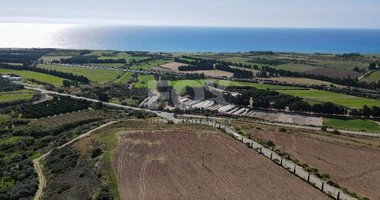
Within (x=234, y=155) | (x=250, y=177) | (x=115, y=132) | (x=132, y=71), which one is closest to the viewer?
(x=250, y=177)

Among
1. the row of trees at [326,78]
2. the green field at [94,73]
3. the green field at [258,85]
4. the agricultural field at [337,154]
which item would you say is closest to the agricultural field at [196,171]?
the agricultural field at [337,154]

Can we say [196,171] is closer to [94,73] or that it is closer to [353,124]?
[353,124]

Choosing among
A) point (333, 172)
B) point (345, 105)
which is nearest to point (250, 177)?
point (333, 172)

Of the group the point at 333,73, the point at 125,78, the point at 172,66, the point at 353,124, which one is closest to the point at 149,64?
the point at 172,66

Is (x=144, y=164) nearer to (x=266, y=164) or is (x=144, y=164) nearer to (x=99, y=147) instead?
(x=99, y=147)

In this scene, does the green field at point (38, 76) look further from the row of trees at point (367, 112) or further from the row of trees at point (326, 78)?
the row of trees at point (367, 112)

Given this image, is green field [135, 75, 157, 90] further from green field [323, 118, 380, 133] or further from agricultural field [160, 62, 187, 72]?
green field [323, 118, 380, 133]
